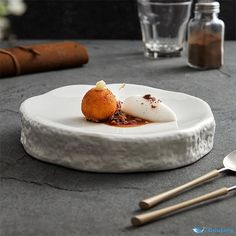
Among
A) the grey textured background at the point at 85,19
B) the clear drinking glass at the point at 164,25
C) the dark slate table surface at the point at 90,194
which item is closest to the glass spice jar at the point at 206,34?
the clear drinking glass at the point at 164,25

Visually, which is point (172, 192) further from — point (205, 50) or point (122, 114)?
point (205, 50)

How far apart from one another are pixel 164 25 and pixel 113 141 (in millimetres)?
998

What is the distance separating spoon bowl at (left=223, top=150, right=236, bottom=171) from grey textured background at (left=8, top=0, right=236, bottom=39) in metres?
1.29

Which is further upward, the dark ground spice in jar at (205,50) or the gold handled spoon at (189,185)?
the gold handled spoon at (189,185)

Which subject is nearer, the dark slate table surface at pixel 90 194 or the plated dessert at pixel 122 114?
the dark slate table surface at pixel 90 194

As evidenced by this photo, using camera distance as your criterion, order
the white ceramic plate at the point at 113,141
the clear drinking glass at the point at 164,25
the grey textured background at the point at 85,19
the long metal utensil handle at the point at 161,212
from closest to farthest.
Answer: the long metal utensil handle at the point at 161,212
the white ceramic plate at the point at 113,141
the clear drinking glass at the point at 164,25
the grey textured background at the point at 85,19

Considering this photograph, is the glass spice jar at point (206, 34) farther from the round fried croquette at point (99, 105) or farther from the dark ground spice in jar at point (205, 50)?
the round fried croquette at point (99, 105)

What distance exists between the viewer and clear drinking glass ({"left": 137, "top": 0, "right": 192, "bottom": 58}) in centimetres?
189

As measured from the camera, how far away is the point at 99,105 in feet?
3.44

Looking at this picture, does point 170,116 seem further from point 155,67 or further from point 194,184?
point 155,67

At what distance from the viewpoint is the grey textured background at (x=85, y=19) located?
2.25 metres

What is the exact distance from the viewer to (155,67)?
184cm

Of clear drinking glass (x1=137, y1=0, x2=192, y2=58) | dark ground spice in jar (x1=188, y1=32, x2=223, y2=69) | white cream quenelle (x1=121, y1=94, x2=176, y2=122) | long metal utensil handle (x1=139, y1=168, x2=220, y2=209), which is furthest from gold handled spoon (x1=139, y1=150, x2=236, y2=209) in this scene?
clear drinking glass (x1=137, y1=0, x2=192, y2=58)

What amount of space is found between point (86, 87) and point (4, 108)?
235mm
